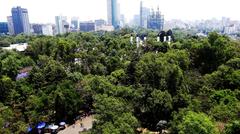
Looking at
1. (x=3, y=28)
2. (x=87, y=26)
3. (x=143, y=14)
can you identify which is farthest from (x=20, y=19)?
(x=143, y=14)

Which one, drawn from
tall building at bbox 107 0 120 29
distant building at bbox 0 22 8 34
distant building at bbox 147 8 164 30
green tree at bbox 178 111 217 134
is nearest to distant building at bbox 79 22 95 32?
tall building at bbox 107 0 120 29

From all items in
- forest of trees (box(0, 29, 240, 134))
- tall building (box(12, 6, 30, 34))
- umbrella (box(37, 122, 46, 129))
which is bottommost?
umbrella (box(37, 122, 46, 129))

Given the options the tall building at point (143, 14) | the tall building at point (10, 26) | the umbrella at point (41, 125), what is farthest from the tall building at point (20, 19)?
the umbrella at point (41, 125)

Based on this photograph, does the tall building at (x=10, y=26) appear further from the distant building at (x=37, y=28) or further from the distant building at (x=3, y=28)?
the distant building at (x=37, y=28)

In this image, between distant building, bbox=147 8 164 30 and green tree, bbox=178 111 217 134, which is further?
distant building, bbox=147 8 164 30

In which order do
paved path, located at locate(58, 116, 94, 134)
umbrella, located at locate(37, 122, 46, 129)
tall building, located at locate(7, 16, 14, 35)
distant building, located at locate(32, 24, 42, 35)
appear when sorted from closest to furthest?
1. umbrella, located at locate(37, 122, 46, 129)
2. paved path, located at locate(58, 116, 94, 134)
3. tall building, located at locate(7, 16, 14, 35)
4. distant building, located at locate(32, 24, 42, 35)

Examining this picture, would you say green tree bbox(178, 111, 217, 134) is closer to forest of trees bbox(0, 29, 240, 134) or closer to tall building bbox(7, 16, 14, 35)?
forest of trees bbox(0, 29, 240, 134)

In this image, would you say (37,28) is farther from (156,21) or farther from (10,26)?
(156,21)
